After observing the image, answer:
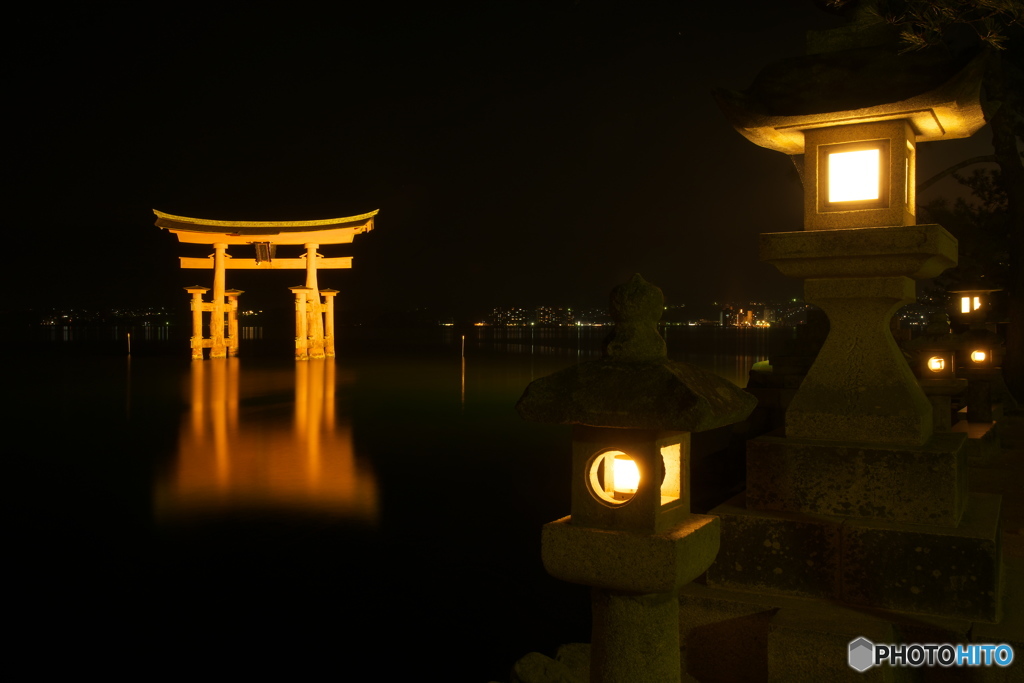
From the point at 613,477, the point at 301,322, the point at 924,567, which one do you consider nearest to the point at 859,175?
the point at 924,567

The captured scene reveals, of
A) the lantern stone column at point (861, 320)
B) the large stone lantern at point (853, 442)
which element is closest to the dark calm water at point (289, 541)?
the large stone lantern at point (853, 442)

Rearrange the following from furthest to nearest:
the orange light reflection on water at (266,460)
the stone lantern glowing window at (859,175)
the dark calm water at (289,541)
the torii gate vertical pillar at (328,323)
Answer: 1. the torii gate vertical pillar at (328,323)
2. the orange light reflection on water at (266,460)
3. the dark calm water at (289,541)
4. the stone lantern glowing window at (859,175)

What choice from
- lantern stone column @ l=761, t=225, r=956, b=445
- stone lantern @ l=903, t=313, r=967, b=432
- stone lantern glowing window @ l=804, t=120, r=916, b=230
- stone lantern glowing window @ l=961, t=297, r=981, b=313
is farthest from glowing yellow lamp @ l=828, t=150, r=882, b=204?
stone lantern glowing window @ l=961, t=297, r=981, b=313

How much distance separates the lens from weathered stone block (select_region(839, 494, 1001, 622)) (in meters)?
2.90

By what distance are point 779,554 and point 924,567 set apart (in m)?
0.57

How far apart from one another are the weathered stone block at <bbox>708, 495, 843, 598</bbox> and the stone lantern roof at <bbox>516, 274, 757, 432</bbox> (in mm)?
851

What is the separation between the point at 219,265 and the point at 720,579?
92.8 ft

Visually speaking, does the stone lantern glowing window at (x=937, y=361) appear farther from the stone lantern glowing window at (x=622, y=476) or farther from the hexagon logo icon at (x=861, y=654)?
the stone lantern glowing window at (x=622, y=476)

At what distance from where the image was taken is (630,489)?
2709 millimetres

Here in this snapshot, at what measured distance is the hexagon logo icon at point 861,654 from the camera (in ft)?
9.27

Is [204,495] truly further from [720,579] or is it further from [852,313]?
[852,313]

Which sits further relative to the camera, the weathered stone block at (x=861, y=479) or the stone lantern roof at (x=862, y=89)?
the stone lantern roof at (x=862, y=89)

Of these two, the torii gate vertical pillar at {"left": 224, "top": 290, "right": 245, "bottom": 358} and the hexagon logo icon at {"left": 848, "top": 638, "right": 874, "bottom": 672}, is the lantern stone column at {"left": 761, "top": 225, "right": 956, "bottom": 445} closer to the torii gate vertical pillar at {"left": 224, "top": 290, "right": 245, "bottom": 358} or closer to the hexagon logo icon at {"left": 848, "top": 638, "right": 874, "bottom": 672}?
the hexagon logo icon at {"left": 848, "top": 638, "right": 874, "bottom": 672}

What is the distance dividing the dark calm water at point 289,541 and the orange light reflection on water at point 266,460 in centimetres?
5
